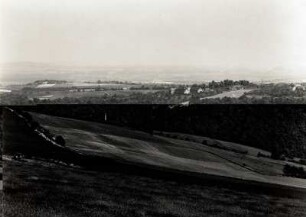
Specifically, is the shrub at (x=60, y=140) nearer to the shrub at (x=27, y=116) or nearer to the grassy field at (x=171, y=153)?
the grassy field at (x=171, y=153)

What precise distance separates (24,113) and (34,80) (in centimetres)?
29

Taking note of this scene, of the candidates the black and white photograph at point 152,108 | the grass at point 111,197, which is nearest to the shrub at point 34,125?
the black and white photograph at point 152,108

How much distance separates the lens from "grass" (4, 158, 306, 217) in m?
5.32

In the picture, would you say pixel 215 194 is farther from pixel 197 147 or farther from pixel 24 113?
pixel 24 113

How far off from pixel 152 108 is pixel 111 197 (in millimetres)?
857

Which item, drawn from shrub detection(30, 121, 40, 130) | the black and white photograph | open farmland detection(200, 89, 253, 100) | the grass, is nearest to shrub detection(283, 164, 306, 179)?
the black and white photograph

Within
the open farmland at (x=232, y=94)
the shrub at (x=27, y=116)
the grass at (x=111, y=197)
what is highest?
the open farmland at (x=232, y=94)

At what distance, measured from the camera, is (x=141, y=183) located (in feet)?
17.6

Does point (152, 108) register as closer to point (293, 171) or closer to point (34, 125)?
point (34, 125)

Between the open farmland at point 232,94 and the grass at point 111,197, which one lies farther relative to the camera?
the grass at point 111,197

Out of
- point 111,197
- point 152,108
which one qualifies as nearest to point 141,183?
point 111,197

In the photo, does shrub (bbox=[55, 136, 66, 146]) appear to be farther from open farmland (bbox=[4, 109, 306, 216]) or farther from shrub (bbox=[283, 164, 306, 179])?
shrub (bbox=[283, 164, 306, 179])

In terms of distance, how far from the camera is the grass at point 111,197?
532 centimetres

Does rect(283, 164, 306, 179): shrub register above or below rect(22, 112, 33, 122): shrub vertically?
below
